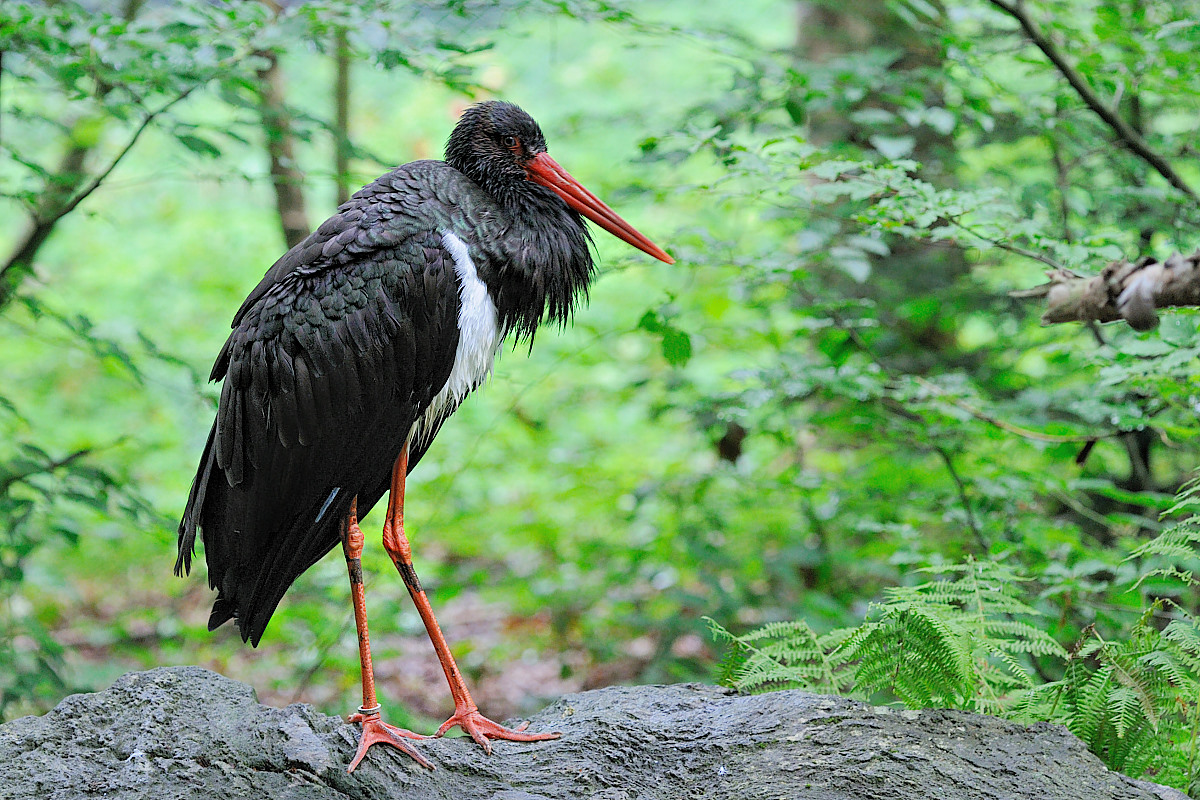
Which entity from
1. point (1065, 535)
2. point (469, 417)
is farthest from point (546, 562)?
point (1065, 535)

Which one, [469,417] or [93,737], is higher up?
[93,737]

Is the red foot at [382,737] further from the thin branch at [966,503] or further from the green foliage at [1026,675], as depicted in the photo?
the thin branch at [966,503]

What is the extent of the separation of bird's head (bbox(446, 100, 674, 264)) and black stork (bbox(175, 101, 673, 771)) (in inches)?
4.4

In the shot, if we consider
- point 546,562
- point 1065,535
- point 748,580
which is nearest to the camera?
point 1065,535

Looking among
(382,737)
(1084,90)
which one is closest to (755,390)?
(1084,90)

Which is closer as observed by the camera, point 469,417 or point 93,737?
point 93,737

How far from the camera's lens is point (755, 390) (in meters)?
3.60

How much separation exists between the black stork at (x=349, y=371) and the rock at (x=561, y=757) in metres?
0.16

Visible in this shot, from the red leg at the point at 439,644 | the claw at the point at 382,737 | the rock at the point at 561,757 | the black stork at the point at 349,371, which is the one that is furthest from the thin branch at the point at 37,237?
the claw at the point at 382,737

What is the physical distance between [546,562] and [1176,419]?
377cm

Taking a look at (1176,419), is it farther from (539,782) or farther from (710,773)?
(539,782)

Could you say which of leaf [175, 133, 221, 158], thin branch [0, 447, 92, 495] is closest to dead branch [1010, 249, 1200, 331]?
leaf [175, 133, 221, 158]

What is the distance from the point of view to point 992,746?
223 cm

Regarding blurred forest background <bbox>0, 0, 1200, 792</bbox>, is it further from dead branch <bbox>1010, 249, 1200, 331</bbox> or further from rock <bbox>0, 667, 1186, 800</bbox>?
dead branch <bbox>1010, 249, 1200, 331</bbox>
